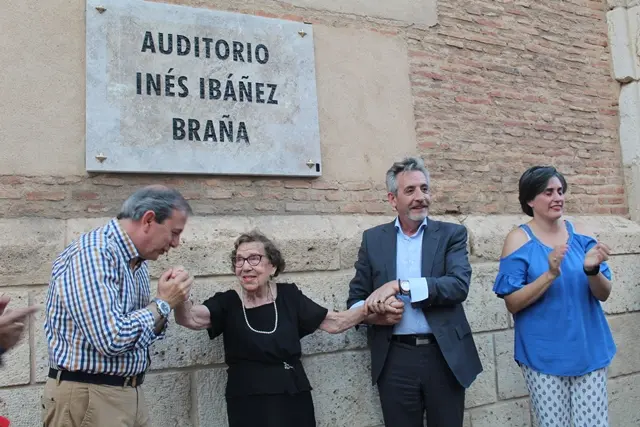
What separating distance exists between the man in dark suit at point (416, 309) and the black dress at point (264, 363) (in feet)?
1.44

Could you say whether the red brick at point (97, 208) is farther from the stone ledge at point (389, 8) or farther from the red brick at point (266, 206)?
the stone ledge at point (389, 8)

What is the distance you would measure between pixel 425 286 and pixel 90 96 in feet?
7.07

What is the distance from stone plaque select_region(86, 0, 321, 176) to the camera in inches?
147

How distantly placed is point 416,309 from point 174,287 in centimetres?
136

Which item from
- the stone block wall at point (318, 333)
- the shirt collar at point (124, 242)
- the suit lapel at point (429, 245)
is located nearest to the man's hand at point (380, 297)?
the suit lapel at point (429, 245)

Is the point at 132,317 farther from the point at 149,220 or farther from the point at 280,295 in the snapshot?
the point at 280,295

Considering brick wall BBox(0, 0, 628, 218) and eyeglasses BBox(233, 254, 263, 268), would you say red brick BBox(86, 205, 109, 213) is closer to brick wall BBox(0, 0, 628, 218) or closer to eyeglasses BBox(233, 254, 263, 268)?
brick wall BBox(0, 0, 628, 218)

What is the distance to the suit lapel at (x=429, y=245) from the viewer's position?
3.51 meters

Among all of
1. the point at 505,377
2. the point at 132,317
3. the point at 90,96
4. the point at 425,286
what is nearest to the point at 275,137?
the point at 90,96

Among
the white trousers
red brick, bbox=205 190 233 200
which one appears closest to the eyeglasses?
red brick, bbox=205 190 233 200

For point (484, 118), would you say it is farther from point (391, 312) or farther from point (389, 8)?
point (391, 312)

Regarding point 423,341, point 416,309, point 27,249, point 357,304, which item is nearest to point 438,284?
point 416,309

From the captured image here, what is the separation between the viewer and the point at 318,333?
13.1 ft

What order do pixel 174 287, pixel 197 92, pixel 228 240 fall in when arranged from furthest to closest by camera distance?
pixel 197 92 < pixel 228 240 < pixel 174 287
